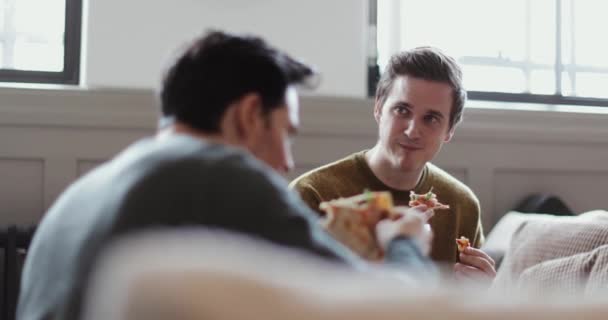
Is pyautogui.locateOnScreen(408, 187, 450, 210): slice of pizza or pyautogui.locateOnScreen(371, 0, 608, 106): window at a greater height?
pyautogui.locateOnScreen(371, 0, 608, 106): window

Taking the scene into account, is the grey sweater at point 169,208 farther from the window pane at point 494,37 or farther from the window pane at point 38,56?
the window pane at point 494,37

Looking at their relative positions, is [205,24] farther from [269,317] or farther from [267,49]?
[269,317]

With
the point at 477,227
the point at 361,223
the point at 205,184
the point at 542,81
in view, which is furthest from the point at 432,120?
the point at 542,81

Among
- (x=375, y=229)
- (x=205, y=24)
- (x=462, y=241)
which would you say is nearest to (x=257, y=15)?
(x=205, y=24)

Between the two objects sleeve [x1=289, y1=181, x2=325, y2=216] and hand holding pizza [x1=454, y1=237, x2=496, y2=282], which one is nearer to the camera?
hand holding pizza [x1=454, y1=237, x2=496, y2=282]

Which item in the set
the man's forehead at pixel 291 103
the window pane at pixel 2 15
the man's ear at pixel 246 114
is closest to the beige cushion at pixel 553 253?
the man's forehead at pixel 291 103

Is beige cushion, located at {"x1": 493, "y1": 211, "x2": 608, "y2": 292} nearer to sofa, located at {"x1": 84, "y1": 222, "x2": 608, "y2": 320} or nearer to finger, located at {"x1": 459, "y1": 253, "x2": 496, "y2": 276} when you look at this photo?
finger, located at {"x1": 459, "y1": 253, "x2": 496, "y2": 276}

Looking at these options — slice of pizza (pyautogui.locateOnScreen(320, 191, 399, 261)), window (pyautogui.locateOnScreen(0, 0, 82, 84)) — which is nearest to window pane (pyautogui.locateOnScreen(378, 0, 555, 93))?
window (pyautogui.locateOnScreen(0, 0, 82, 84))

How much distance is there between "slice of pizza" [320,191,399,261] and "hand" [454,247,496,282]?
0.85 metres

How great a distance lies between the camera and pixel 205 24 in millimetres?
3434

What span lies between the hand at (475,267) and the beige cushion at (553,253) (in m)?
0.28

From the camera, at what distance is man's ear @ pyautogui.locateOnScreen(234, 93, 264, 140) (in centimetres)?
133

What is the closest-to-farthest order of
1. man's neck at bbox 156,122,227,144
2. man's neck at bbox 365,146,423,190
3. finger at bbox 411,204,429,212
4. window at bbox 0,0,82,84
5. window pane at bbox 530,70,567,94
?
man's neck at bbox 156,122,227,144, finger at bbox 411,204,429,212, man's neck at bbox 365,146,423,190, window at bbox 0,0,82,84, window pane at bbox 530,70,567,94

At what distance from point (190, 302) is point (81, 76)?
9.42 feet
